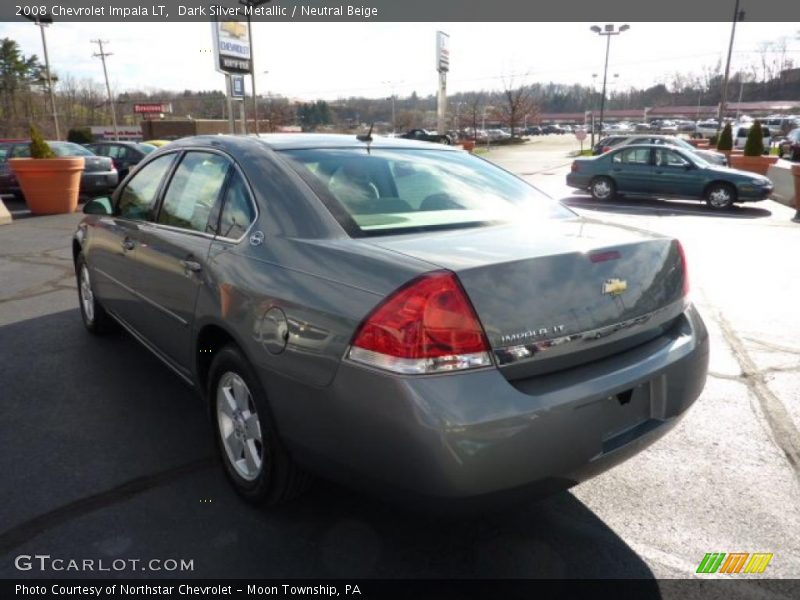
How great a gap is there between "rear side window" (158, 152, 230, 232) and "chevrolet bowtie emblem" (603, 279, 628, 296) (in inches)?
75.4

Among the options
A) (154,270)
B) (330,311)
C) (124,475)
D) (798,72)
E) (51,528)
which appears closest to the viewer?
(330,311)

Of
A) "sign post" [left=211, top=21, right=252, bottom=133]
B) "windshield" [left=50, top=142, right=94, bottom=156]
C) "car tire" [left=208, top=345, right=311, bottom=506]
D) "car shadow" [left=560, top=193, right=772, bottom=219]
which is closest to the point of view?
"car tire" [left=208, top=345, right=311, bottom=506]

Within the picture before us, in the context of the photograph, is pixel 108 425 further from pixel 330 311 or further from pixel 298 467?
pixel 330 311

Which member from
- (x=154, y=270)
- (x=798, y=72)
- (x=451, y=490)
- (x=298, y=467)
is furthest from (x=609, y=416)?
(x=798, y=72)

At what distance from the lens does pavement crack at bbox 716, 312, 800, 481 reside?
131 inches

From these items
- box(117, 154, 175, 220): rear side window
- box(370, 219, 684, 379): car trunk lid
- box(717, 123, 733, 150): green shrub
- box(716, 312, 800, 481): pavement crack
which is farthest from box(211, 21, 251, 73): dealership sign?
box(370, 219, 684, 379): car trunk lid

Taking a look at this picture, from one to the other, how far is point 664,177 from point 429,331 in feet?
49.9

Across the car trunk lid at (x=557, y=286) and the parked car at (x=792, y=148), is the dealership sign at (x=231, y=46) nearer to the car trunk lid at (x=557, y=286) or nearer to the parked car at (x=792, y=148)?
the car trunk lid at (x=557, y=286)

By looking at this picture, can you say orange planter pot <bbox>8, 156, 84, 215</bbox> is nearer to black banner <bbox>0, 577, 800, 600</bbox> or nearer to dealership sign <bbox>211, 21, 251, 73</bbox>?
dealership sign <bbox>211, 21, 251, 73</bbox>

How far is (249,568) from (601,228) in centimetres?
204

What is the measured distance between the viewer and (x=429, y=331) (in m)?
2.01

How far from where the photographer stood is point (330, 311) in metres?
2.20

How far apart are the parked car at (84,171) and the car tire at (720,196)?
48.5 ft

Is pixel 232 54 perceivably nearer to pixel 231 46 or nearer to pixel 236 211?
pixel 231 46
